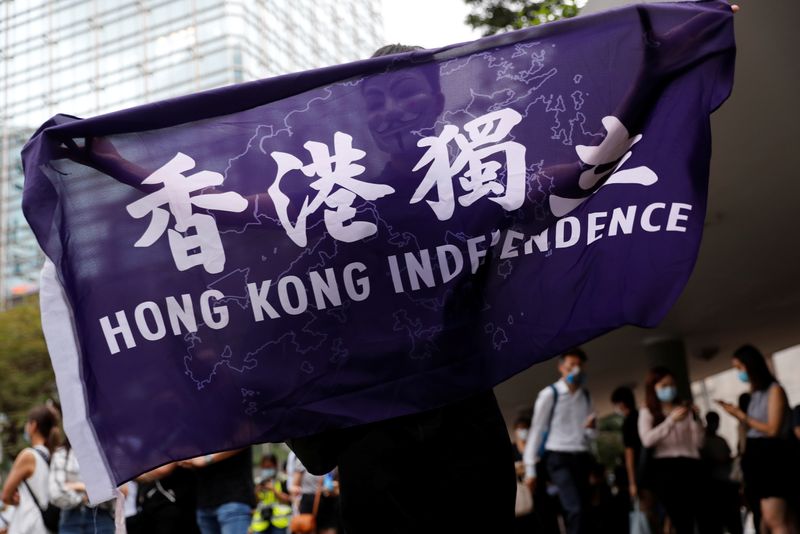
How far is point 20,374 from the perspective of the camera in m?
30.2

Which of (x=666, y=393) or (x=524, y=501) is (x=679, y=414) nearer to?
(x=666, y=393)

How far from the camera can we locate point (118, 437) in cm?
279

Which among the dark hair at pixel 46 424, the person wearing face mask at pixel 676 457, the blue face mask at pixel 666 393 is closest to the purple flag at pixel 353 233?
the dark hair at pixel 46 424

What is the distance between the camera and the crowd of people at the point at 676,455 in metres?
6.82

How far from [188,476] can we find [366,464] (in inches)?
194

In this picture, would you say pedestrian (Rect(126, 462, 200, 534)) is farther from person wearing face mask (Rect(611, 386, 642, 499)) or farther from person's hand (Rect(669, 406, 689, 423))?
person wearing face mask (Rect(611, 386, 642, 499))

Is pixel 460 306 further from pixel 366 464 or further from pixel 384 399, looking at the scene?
pixel 366 464

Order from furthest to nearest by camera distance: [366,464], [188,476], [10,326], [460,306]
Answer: [10,326] < [188,476] < [460,306] < [366,464]

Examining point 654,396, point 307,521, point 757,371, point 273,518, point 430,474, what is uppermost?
point 430,474

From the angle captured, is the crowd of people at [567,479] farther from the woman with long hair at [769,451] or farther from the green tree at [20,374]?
the green tree at [20,374]

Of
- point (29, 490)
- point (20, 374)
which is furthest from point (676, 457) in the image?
point (20, 374)

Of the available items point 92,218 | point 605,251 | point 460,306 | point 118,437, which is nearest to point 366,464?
point 460,306

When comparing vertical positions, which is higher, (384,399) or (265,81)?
(265,81)

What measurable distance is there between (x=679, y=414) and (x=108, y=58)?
56.5m
